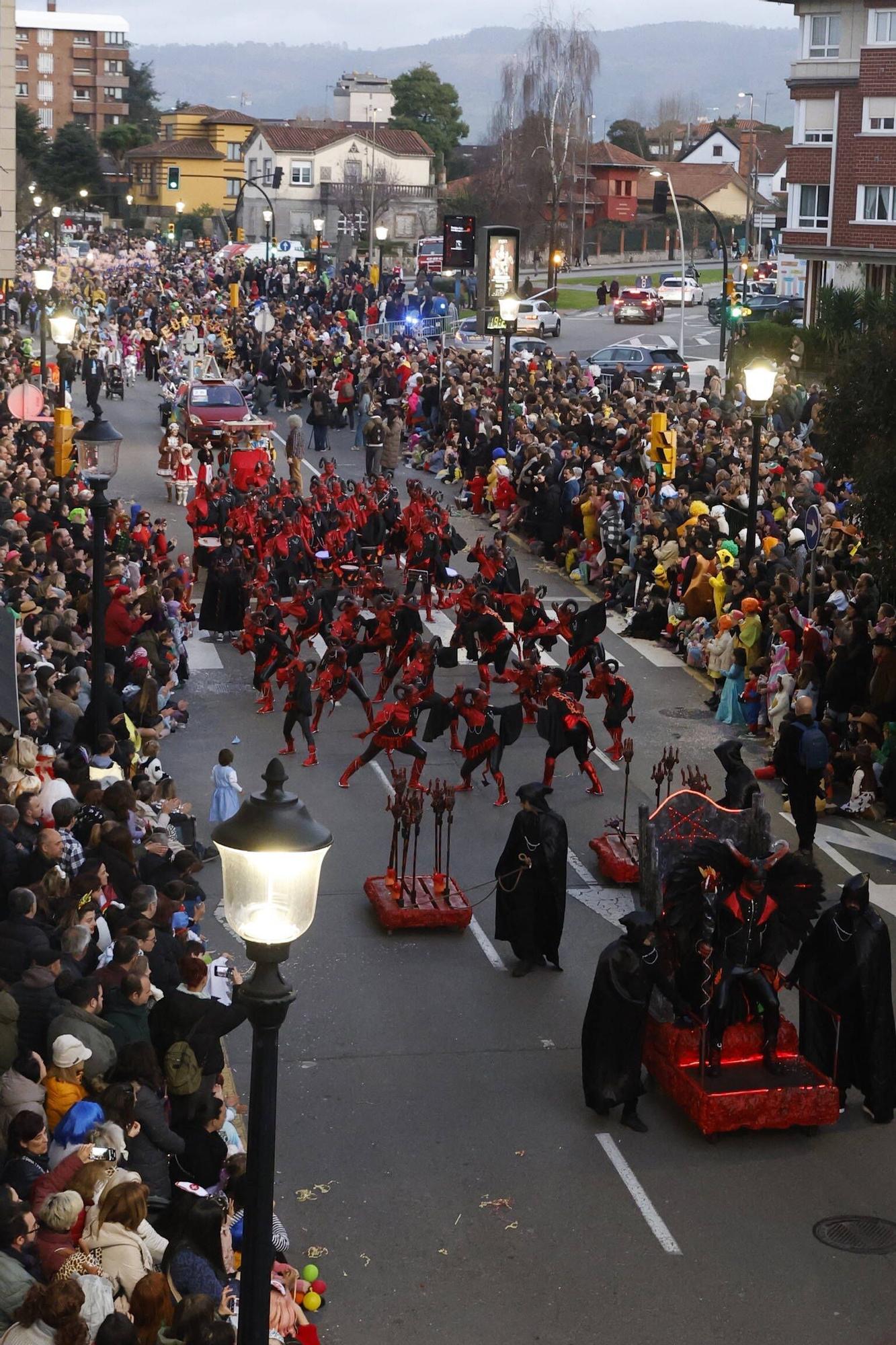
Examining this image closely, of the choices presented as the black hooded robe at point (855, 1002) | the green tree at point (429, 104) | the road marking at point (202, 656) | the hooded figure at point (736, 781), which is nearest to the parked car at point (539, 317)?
the road marking at point (202, 656)

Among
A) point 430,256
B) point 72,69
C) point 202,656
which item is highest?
point 72,69

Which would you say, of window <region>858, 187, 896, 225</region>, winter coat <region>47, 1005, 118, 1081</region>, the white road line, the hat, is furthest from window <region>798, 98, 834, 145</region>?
the hat

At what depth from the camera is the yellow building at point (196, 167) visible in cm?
13175

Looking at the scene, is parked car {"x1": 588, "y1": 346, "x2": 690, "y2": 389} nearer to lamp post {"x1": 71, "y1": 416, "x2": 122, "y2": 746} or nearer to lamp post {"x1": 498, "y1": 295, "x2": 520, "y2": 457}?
lamp post {"x1": 498, "y1": 295, "x2": 520, "y2": 457}

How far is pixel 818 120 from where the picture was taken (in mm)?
47906

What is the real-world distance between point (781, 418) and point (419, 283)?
38.0 meters

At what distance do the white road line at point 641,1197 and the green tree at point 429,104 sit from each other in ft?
387

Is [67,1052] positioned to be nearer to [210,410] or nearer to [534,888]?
[534,888]

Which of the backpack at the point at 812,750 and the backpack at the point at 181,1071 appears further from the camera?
the backpack at the point at 812,750

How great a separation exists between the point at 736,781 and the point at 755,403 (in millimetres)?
8446

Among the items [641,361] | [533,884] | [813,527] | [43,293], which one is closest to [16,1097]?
[533,884]

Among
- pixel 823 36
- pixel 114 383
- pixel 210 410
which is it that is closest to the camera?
pixel 210 410

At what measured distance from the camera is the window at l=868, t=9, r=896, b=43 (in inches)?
1720

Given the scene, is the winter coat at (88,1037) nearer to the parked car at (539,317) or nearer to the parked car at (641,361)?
the parked car at (641,361)
